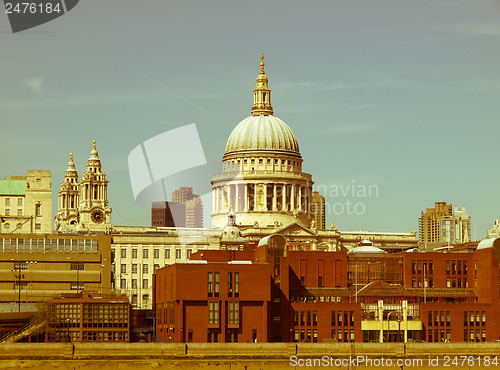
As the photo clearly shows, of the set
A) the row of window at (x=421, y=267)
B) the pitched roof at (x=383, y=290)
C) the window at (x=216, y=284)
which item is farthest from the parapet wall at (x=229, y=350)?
the row of window at (x=421, y=267)

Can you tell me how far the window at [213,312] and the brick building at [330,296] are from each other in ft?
0.41

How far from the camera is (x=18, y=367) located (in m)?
136

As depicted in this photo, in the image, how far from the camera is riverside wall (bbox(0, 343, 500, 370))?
456ft

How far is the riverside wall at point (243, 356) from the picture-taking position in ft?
456

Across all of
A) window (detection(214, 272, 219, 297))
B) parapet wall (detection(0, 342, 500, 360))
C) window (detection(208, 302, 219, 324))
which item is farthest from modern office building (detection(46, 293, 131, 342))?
parapet wall (detection(0, 342, 500, 360))

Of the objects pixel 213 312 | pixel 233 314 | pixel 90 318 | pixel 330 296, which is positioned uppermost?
pixel 330 296

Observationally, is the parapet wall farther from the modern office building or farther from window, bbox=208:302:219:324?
the modern office building

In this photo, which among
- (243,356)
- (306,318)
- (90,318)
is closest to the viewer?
(243,356)

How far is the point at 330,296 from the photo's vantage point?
181m

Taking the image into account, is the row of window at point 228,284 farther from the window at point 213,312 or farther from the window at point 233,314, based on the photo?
the window at point 233,314

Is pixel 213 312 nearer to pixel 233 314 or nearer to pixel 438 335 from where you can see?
pixel 233 314

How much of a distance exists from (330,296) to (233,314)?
19423 millimetres

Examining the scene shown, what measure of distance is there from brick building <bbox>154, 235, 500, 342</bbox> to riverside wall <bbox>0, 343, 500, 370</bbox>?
755 inches

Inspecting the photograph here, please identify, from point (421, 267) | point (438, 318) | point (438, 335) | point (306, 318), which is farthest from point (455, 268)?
point (306, 318)
